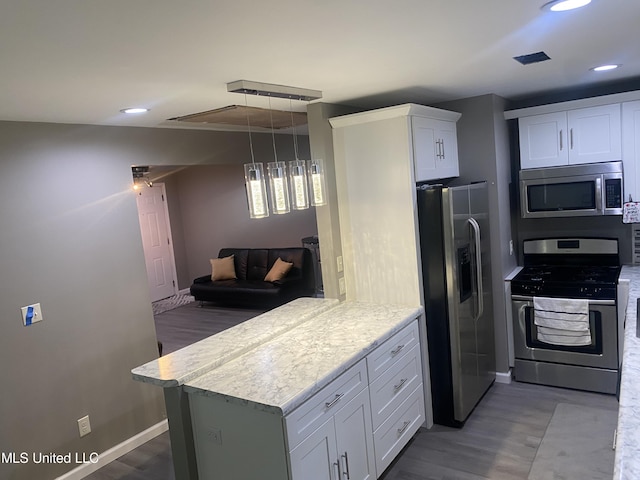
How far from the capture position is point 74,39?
62.1 inches

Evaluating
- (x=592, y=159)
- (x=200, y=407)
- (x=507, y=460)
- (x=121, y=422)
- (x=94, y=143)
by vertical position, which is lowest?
(x=507, y=460)

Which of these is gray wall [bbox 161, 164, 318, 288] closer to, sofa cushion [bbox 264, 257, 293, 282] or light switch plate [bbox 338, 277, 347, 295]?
sofa cushion [bbox 264, 257, 293, 282]

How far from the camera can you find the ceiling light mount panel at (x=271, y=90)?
2.44 metres

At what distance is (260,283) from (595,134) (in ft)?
15.8

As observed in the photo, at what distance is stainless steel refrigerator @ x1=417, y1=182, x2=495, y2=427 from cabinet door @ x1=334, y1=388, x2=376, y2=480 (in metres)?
0.94

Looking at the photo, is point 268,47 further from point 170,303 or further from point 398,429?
point 170,303

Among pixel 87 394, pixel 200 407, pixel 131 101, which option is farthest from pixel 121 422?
pixel 131 101

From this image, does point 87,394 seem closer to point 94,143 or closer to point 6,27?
point 94,143

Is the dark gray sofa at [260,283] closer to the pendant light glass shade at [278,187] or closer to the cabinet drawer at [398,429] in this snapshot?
the cabinet drawer at [398,429]

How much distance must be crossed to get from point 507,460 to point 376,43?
255cm

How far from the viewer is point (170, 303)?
26.6ft

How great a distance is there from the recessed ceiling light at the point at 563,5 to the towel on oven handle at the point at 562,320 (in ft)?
8.27

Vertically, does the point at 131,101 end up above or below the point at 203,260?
above

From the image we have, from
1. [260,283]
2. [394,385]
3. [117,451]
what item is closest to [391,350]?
[394,385]
